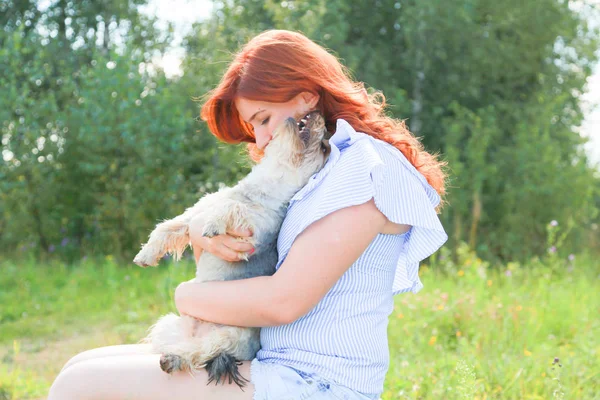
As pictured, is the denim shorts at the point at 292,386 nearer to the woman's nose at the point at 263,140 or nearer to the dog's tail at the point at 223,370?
the dog's tail at the point at 223,370

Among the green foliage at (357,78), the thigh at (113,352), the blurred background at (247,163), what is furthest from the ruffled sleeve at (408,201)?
the green foliage at (357,78)

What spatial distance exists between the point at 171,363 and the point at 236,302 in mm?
273

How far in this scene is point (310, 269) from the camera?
2.01 metres

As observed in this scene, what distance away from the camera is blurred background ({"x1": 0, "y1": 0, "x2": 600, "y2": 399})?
5.51 metres

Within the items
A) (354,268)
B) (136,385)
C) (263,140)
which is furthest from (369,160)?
(136,385)

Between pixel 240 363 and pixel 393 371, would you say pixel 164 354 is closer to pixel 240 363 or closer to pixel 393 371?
pixel 240 363

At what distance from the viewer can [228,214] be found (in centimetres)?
230

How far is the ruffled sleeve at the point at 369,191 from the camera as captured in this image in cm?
207

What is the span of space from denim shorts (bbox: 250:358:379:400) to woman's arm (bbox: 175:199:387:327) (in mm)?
152

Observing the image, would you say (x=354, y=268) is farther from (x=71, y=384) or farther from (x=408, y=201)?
(x=71, y=384)

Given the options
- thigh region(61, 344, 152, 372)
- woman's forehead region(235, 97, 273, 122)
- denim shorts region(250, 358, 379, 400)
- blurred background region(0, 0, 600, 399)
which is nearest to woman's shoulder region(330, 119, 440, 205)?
woman's forehead region(235, 97, 273, 122)

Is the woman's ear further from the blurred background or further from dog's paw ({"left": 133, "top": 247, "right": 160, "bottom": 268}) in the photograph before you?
the blurred background

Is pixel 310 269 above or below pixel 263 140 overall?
below

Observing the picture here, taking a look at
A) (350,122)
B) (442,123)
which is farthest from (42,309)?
(442,123)
